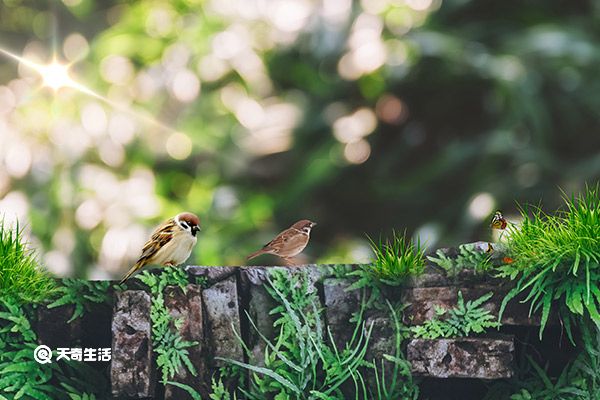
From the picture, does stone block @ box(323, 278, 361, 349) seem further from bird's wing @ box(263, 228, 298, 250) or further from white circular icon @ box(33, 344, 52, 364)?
white circular icon @ box(33, 344, 52, 364)

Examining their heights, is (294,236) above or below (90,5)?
below

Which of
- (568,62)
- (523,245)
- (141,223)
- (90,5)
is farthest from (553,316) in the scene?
(90,5)

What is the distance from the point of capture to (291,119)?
1.29m

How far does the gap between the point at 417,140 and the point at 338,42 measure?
0.23m

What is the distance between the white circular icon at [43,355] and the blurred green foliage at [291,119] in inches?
13.8

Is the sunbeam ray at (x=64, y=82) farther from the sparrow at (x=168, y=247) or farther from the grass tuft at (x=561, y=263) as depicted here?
the grass tuft at (x=561, y=263)

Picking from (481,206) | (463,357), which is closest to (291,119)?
(481,206)

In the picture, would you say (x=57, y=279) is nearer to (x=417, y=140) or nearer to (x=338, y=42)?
(x=338, y=42)

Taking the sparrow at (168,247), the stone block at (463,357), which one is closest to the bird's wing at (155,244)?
the sparrow at (168,247)

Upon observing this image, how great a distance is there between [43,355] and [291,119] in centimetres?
66

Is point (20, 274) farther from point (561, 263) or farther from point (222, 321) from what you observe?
point (561, 263)

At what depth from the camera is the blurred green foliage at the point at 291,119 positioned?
1142mm

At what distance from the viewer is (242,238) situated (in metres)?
1.08

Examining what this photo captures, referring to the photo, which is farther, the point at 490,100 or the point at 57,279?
the point at 490,100
